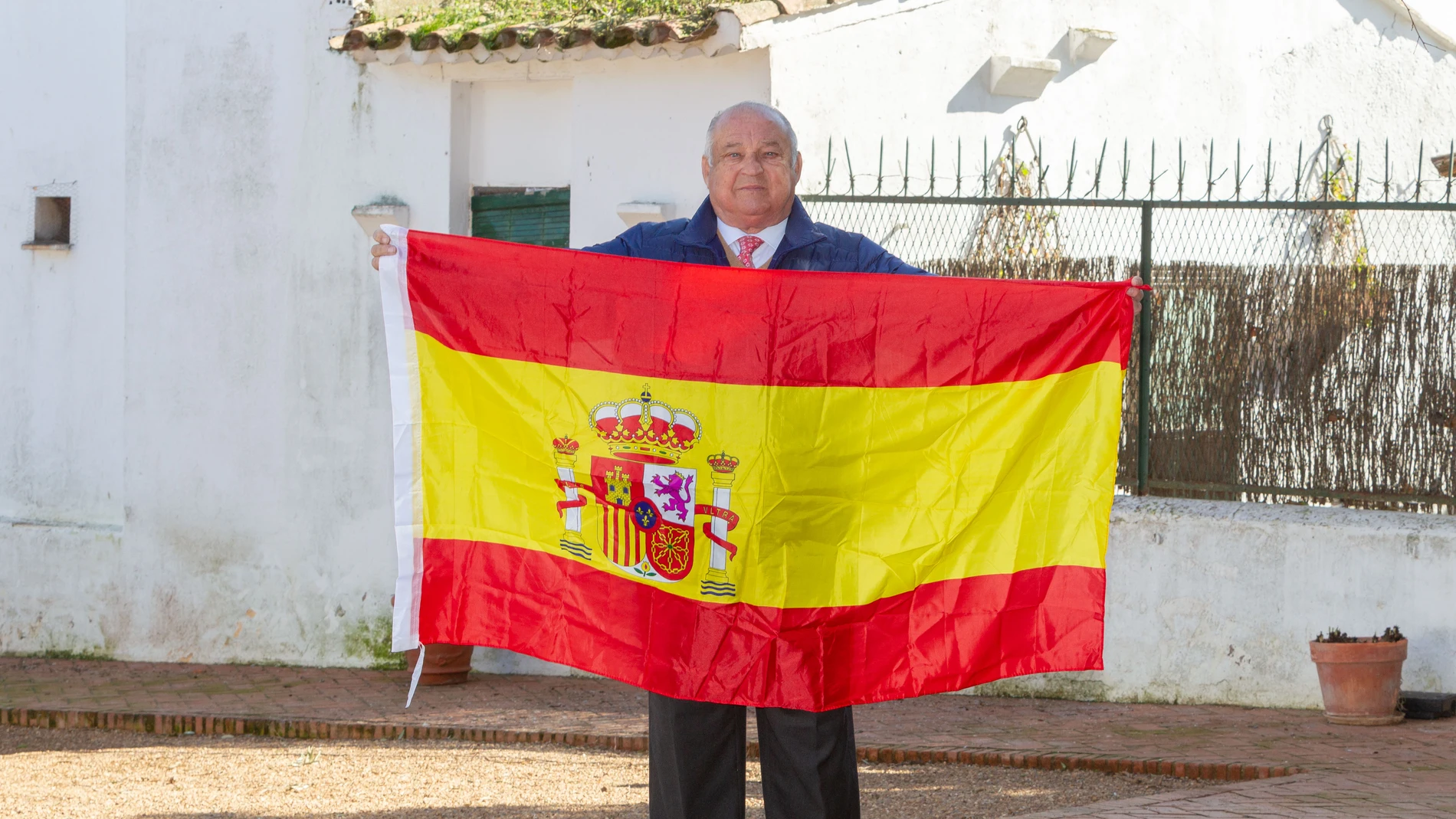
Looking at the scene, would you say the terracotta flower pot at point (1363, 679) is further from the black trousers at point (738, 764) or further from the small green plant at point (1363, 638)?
the black trousers at point (738, 764)

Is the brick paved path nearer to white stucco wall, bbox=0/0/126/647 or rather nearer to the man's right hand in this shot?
white stucco wall, bbox=0/0/126/647

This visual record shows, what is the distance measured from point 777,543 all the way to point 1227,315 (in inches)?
203

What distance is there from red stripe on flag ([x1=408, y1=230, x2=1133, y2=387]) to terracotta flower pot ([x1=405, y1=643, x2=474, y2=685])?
16.6ft

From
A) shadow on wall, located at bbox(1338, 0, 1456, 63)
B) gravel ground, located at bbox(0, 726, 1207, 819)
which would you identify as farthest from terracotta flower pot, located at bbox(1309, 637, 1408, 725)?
shadow on wall, located at bbox(1338, 0, 1456, 63)

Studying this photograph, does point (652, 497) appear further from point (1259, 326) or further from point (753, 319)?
point (1259, 326)

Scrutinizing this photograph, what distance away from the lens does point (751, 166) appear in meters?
4.20

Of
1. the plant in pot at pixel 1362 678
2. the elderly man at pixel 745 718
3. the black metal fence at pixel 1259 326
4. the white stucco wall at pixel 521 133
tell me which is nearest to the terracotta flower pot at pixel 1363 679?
the plant in pot at pixel 1362 678

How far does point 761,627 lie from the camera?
4270mm

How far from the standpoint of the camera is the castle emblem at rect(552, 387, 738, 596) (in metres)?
4.29

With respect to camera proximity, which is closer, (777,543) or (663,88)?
(777,543)

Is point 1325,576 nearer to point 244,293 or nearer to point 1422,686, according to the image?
point 1422,686

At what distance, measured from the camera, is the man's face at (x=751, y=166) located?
4.20 meters

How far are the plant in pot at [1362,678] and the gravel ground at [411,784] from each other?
1.45 m

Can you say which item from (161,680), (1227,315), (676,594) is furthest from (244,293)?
(676,594)
